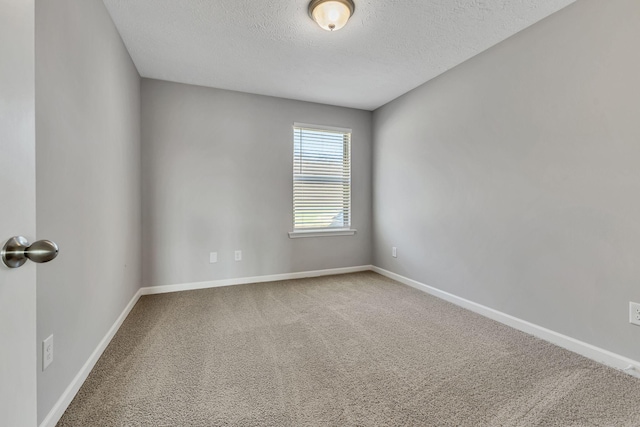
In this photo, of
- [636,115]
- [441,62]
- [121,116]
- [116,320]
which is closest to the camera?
[636,115]

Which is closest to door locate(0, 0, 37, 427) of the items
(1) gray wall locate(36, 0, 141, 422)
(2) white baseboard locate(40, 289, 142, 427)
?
(1) gray wall locate(36, 0, 141, 422)

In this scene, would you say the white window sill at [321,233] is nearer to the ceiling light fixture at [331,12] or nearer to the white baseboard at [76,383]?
the white baseboard at [76,383]

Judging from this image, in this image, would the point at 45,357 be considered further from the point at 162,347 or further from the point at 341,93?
the point at 341,93

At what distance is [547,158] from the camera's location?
2127 mm

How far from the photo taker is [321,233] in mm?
3945

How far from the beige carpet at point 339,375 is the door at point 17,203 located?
93cm

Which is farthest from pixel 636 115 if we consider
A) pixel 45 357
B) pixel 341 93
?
pixel 45 357

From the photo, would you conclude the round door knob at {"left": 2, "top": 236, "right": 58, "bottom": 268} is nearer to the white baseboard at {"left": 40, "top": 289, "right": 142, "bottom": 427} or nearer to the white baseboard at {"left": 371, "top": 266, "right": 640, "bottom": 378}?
the white baseboard at {"left": 40, "top": 289, "right": 142, "bottom": 427}

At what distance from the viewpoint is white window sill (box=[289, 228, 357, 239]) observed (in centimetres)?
381

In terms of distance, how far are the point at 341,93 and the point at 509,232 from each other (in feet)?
7.90

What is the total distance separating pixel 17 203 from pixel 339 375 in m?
1.65

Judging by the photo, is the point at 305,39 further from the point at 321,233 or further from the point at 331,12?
the point at 321,233

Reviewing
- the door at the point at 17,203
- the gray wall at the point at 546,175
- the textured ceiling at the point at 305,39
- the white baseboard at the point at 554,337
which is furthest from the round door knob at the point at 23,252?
the white baseboard at the point at 554,337

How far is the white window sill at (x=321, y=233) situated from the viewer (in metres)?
3.81
